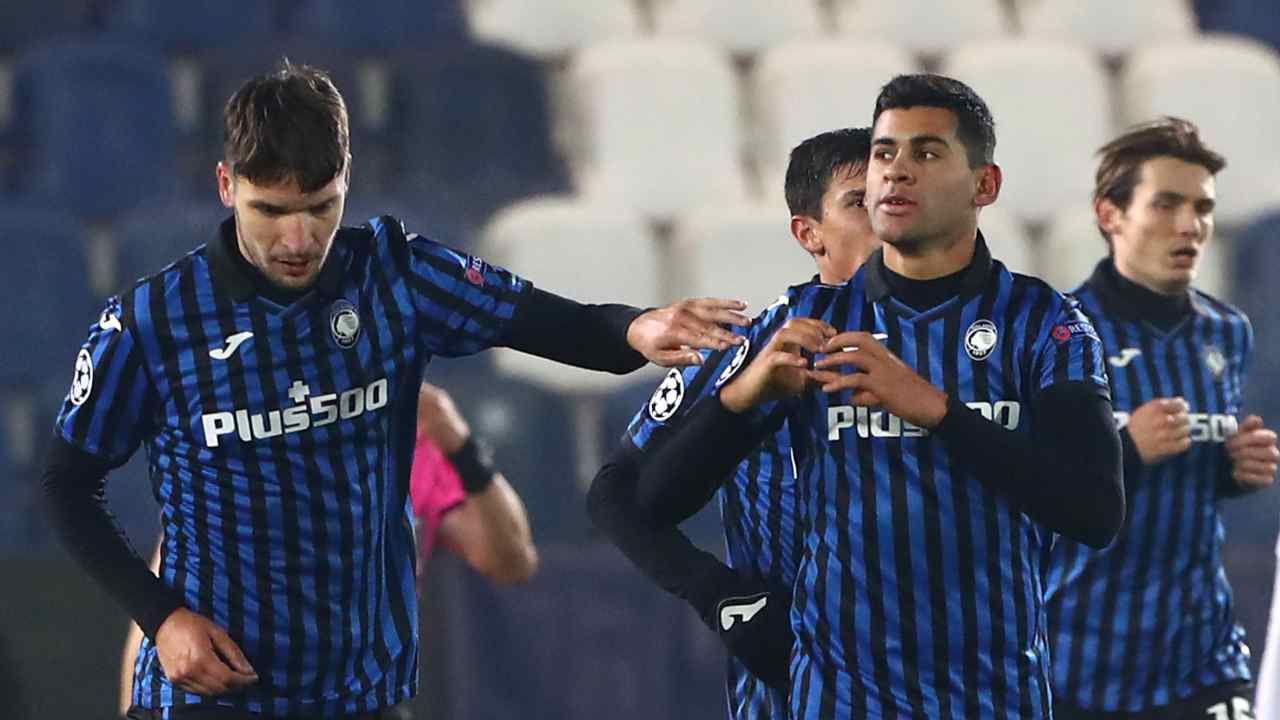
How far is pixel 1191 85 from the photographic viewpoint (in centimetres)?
842

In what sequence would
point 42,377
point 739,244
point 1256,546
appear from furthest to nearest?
1. point 739,244
2. point 42,377
3. point 1256,546

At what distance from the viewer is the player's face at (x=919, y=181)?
286 centimetres

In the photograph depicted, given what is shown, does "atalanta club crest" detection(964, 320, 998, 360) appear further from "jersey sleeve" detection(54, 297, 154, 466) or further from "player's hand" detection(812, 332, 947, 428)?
"jersey sleeve" detection(54, 297, 154, 466)

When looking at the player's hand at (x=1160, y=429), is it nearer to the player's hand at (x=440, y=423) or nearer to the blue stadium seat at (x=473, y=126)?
the player's hand at (x=440, y=423)

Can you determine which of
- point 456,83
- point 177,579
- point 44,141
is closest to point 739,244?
point 456,83

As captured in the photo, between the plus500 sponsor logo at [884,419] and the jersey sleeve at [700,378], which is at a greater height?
the jersey sleeve at [700,378]

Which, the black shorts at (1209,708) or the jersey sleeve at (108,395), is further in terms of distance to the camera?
the black shorts at (1209,708)

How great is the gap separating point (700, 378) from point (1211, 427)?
5.50 ft

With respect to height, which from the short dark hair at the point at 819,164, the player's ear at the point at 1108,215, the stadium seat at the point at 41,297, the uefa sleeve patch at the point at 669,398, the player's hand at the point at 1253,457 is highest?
the stadium seat at the point at 41,297

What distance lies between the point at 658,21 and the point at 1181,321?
450 centimetres

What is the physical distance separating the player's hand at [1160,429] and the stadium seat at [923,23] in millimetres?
4748

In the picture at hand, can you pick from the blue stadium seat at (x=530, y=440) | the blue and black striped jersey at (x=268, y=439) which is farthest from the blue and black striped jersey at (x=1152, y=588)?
the blue stadium seat at (x=530, y=440)

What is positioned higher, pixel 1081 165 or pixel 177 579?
pixel 1081 165

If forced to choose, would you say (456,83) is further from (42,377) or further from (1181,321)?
(1181,321)
